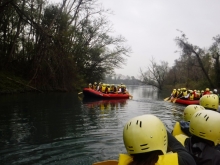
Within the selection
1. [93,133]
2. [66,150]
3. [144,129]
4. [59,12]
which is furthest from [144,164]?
[59,12]

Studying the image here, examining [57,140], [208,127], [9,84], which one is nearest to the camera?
[208,127]

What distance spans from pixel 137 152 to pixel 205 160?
998mm

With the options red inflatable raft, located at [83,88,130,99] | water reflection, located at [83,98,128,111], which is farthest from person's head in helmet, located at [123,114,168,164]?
red inflatable raft, located at [83,88,130,99]

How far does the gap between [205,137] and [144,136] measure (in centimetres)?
105

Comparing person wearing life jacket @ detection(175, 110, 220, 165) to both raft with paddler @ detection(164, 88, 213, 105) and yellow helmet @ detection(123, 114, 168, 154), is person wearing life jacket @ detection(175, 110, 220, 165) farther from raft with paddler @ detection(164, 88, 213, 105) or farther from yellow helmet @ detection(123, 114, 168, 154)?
raft with paddler @ detection(164, 88, 213, 105)

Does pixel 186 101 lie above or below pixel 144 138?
below

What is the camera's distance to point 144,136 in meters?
1.90

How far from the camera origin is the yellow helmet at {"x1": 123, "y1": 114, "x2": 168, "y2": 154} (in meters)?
1.90

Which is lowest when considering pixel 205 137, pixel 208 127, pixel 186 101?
pixel 186 101

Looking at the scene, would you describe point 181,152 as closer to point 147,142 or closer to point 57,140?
point 147,142

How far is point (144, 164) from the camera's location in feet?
6.03

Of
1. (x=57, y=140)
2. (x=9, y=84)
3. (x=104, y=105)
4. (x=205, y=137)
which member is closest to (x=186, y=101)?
(x=104, y=105)

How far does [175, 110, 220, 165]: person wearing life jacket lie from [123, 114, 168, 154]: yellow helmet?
78cm

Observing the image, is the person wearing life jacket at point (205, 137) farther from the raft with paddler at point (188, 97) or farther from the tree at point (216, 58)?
the tree at point (216, 58)
